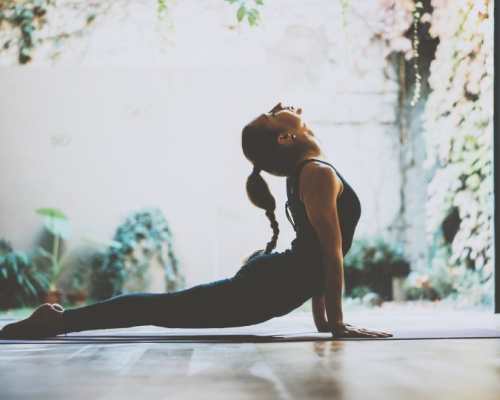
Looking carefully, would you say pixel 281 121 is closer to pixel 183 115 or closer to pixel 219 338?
pixel 219 338

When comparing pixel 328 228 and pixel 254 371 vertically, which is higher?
pixel 328 228

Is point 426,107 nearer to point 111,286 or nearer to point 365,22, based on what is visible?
point 365,22

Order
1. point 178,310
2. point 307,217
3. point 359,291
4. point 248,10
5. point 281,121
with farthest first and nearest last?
point 359,291 < point 248,10 < point 281,121 < point 307,217 < point 178,310

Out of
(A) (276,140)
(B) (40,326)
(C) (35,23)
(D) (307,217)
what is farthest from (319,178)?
(C) (35,23)

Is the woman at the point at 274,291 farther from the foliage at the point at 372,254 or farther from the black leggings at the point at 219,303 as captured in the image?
the foliage at the point at 372,254

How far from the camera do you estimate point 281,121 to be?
74.2 inches

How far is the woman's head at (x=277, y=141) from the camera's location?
1867 mm

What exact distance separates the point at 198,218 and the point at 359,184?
4.13 ft

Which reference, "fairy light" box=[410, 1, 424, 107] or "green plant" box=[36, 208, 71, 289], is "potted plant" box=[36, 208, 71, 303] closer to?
"green plant" box=[36, 208, 71, 289]

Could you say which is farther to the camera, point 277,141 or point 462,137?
point 462,137

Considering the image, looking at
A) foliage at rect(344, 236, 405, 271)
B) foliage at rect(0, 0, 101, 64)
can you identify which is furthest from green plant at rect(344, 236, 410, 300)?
foliage at rect(0, 0, 101, 64)

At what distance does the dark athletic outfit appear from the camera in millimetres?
1624

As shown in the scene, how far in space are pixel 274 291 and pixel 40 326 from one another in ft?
2.36

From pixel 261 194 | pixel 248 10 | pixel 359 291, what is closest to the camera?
pixel 261 194
